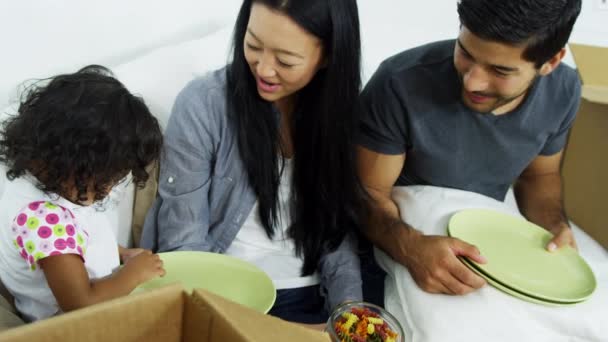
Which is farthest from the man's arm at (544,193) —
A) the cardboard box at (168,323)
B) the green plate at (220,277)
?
the cardboard box at (168,323)

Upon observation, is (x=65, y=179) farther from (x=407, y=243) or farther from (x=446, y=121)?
(x=446, y=121)

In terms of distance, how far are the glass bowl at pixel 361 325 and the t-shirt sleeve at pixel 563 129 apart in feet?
2.36

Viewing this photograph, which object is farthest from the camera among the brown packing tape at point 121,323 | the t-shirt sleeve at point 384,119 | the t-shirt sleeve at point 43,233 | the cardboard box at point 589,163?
the cardboard box at point 589,163

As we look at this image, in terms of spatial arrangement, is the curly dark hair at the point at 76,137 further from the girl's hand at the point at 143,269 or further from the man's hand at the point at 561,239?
the man's hand at the point at 561,239

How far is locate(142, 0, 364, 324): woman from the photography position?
3.65ft

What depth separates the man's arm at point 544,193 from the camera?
1.48 metres

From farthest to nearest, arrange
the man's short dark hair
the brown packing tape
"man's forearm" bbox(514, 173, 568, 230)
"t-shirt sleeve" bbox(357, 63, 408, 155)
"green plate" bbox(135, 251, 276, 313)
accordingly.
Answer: "man's forearm" bbox(514, 173, 568, 230) < "t-shirt sleeve" bbox(357, 63, 408, 155) < the man's short dark hair < "green plate" bbox(135, 251, 276, 313) < the brown packing tape

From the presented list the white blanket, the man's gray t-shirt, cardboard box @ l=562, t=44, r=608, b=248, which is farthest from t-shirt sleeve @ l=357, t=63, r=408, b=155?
cardboard box @ l=562, t=44, r=608, b=248

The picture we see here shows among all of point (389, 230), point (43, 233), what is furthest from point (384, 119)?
point (43, 233)

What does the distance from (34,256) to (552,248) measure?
0.97m

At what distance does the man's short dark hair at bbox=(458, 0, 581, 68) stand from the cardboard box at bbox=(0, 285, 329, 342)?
30.2 inches

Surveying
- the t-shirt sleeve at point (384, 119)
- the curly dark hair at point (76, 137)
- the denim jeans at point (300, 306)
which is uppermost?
the curly dark hair at point (76, 137)

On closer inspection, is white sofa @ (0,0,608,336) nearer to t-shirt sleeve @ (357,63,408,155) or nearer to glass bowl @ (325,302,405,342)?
t-shirt sleeve @ (357,63,408,155)

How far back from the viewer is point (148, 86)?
1.25 m
